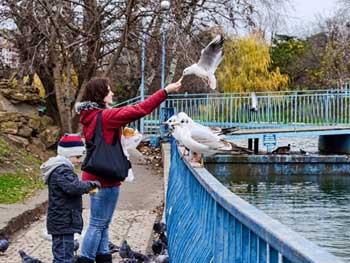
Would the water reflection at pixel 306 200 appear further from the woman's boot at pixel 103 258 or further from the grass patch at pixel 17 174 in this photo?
the grass patch at pixel 17 174

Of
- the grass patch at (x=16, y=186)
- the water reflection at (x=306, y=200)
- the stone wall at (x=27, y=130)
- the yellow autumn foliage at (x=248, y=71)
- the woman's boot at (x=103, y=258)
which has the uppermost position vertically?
the yellow autumn foliage at (x=248, y=71)

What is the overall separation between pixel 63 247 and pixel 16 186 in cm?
612

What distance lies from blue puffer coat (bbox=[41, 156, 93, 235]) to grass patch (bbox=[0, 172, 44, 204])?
4.48m

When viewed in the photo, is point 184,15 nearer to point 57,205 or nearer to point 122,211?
point 122,211

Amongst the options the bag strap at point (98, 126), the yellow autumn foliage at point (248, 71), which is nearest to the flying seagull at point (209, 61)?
the bag strap at point (98, 126)

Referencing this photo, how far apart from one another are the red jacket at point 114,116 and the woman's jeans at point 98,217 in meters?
0.09

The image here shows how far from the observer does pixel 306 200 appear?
18000 mm

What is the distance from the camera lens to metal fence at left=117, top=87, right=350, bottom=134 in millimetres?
25562

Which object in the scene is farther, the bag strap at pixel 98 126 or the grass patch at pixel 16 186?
the grass patch at pixel 16 186

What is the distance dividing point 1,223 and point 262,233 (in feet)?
19.9

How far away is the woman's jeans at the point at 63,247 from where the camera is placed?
17.6 ft

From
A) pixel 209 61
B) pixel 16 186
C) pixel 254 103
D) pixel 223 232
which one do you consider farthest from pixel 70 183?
pixel 254 103

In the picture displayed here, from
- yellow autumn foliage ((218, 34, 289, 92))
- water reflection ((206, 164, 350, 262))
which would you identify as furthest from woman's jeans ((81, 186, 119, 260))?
yellow autumn foliage ((218, 34, 289, 92))

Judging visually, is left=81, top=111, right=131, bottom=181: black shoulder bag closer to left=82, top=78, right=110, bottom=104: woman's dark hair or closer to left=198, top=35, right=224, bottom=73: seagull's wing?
left=82, top=78, right=110, bottom=104: woman's dark hair
